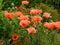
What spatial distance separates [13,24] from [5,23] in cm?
17

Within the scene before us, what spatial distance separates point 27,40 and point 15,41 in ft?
0.82

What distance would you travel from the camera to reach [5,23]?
572cm

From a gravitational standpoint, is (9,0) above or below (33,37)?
below

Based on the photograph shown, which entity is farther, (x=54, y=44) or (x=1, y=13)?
(x=1, y=13)

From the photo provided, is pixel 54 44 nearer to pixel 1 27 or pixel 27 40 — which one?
pixel 27 40

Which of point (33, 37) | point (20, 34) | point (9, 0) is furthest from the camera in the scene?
point (9, 0)

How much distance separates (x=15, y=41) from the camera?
5344mm

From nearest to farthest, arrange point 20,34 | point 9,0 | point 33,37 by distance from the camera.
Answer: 1. point 33,37
2. point 20,34
3. point 9,0

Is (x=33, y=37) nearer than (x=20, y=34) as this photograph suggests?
Yes

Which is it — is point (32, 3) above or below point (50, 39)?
below

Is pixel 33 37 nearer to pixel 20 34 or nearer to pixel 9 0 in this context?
pixel 20 34

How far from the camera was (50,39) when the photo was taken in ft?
17.2

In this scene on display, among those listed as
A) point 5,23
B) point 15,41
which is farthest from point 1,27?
point 15,41

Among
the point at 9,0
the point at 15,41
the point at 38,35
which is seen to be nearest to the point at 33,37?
the point at 38,35
